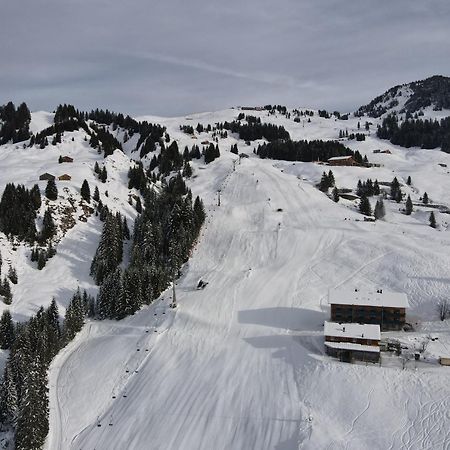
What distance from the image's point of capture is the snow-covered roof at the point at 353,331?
47531 mm

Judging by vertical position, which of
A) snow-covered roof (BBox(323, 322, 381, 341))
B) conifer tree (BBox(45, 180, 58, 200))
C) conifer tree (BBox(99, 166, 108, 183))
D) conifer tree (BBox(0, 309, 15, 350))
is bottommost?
conifer tree (BBox(0, 309, 15, 350))

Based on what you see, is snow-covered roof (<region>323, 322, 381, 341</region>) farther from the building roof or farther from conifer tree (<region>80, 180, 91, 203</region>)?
conifer tree (<region>80, 180, 91, 203</region>)

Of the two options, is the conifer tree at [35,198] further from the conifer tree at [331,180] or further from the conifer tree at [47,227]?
the conifer tree at [331,180]

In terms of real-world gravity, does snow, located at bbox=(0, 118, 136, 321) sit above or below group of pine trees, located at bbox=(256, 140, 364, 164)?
below

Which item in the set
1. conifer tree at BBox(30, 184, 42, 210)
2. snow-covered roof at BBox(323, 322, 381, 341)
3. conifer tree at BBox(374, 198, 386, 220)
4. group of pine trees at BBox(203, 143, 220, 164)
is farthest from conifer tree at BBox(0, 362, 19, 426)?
group of pine trees at BBox(203, 143, 220, 164)

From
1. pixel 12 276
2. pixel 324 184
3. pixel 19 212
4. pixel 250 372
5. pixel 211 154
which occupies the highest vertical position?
pixel 211 154

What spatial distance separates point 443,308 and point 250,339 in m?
24.3

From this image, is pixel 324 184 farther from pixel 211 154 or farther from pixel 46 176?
pixel 46 176

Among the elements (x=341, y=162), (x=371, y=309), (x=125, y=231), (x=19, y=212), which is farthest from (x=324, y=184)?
(x=19, y=212)

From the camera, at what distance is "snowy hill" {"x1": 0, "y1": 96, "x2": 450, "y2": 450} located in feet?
130

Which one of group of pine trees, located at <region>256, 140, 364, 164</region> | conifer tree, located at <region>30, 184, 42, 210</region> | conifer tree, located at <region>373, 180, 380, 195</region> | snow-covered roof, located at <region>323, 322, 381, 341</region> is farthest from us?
group of pine trees, located at <region>256, 140, 364, 164</region>

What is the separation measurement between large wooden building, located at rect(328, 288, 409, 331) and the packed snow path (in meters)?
3.30

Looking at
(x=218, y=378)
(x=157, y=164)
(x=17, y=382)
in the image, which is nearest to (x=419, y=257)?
(x=218, y=378)

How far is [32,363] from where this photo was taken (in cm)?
4478
